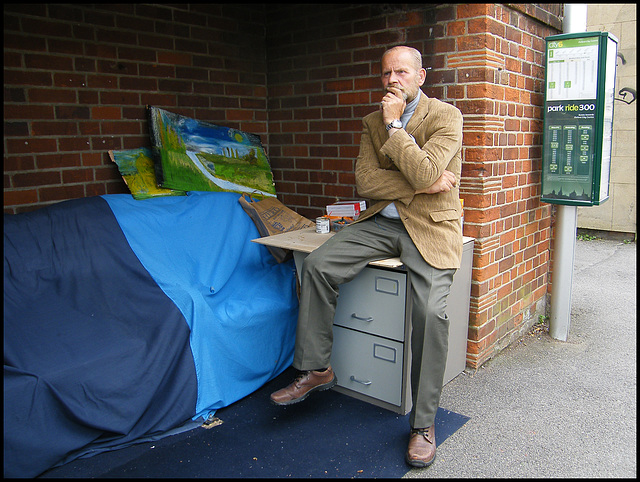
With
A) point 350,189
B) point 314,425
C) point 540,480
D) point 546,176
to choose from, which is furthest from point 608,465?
point 350,189

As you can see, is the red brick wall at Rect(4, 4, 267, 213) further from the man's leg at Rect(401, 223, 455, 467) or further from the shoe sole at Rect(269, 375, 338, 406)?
the man's leg at Rect(401, 223, 455, 467)

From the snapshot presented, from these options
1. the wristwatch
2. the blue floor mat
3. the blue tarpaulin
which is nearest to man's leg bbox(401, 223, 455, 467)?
the blue floor mat

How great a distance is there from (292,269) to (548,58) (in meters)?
2.02

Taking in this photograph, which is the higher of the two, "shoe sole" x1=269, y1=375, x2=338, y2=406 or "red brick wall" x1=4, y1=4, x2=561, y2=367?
"red brick wall" x1=4, y1=4, x2=561, y2=367

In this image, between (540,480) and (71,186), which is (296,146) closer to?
(71,186)

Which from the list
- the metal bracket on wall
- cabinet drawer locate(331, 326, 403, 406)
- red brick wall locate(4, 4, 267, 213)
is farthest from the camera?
the metal bracket on wall

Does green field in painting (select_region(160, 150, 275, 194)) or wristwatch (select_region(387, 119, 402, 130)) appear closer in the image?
wristwatch (select_region(387, 119, 402, 130))

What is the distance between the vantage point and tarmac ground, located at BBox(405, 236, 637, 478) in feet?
7.31

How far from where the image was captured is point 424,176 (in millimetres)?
2381

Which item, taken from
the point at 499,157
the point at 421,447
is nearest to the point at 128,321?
the point at 421,447

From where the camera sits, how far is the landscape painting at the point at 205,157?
131 inches

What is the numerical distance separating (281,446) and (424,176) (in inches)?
53.4

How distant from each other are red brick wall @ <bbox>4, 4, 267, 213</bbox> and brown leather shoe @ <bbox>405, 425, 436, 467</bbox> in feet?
7.39

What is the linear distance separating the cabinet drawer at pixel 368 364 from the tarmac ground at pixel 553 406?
320 mm
